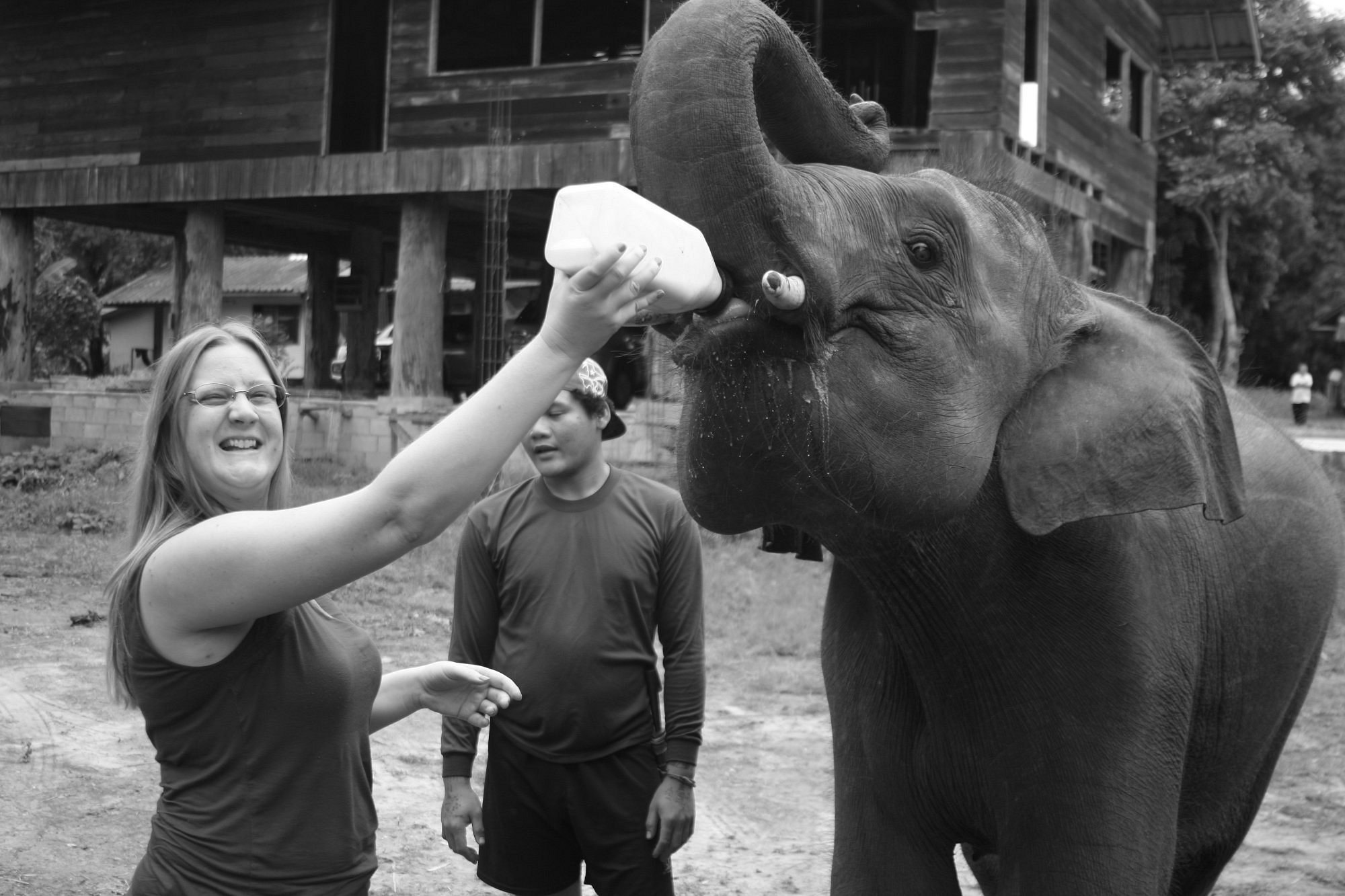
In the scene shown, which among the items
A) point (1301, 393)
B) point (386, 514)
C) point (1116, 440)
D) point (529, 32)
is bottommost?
point (386, 514)

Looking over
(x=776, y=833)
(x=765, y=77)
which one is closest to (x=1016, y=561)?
(x=765, y=77)

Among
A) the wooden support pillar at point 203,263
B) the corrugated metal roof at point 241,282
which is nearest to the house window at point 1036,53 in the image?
the wooden support pillar at point 203,263

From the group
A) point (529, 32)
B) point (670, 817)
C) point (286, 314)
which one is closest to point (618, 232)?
point (670, 817)

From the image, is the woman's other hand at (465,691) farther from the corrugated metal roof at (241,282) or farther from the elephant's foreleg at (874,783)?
the corrugated metal roof at (241,282)

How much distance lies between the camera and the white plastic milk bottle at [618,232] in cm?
179

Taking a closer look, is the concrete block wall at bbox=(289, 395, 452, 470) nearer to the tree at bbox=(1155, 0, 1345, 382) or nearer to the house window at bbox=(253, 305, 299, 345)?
the tree at bbox=(1155, 0, 1345, 382)

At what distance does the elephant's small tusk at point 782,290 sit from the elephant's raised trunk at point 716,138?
43 mm

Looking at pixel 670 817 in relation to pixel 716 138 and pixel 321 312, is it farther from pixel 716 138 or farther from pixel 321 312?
pixel 321 312

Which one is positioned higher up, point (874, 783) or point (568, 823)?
point (874, 783)

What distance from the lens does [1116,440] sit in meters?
2.62

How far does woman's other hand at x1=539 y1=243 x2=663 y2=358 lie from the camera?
1810 millimetres

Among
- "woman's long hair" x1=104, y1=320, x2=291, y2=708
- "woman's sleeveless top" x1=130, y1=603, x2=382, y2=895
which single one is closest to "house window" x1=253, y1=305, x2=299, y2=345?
"woman's long hair" x1=104, y1=320, x2=291, y2=708

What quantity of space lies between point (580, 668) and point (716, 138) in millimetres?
2177

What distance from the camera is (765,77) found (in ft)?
7.54
